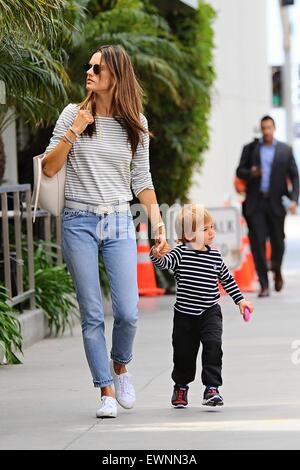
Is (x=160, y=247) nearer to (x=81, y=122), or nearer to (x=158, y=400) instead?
(x=81, y=122)

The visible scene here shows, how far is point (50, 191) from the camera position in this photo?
23.5ft

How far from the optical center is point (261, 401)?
25.3 ft

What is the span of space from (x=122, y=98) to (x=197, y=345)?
145 cm

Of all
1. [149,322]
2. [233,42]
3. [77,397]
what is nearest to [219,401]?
[77,397]

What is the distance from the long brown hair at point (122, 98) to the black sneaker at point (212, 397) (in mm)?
1421

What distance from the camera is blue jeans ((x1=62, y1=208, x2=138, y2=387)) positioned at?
7.15 metres

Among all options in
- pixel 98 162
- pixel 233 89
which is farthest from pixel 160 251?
pixel 233 89

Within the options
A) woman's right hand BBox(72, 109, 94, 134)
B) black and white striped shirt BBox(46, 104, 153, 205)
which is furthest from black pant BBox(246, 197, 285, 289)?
woman's right hand BBox(72, 109, 94, 134)

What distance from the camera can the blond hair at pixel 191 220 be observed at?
7.43 m

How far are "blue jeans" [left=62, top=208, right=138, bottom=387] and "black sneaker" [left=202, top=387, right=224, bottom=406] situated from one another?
22.8 inches

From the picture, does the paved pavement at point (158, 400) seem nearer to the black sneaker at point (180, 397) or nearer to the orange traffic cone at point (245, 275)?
the black sneaker at point (180, 397)

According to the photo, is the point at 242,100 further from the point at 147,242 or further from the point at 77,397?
the point at 77,397

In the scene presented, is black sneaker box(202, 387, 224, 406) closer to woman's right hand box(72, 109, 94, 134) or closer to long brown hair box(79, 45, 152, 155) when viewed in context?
long brown hair box(79, 45, 152, 155)

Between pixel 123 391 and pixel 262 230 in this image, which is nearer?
pixel 123 391
